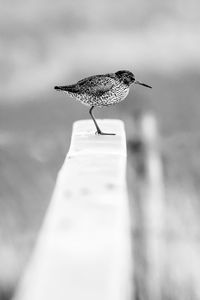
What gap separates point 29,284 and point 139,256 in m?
1.96

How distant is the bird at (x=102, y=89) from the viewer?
299 centimetres

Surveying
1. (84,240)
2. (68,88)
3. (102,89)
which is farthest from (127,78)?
(84,240)

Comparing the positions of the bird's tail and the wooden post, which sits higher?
the wooden post

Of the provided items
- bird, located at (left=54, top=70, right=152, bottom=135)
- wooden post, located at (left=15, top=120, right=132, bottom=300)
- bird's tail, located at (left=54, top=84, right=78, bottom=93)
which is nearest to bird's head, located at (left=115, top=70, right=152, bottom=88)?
bird, located at (left=54, top=70, right=152, bottom=135)

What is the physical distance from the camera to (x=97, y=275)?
0.75 metres

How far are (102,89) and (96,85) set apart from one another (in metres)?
0.04

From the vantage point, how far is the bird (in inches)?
118

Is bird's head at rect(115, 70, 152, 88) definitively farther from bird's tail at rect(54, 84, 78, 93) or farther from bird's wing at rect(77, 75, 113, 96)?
bird's tail at rect(54, 84, 78, 93)

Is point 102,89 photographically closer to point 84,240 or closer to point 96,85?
point 96,85

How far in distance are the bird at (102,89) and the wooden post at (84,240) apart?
1.51 metres

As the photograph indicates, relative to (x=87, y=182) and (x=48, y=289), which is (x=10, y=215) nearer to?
(x=87, y=182)

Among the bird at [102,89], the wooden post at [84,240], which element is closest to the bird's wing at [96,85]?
the bird at [102,89]

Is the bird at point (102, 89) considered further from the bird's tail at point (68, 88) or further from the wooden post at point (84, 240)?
the wooden post at point (84, 240)

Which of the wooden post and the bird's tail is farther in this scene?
the bird's tail
